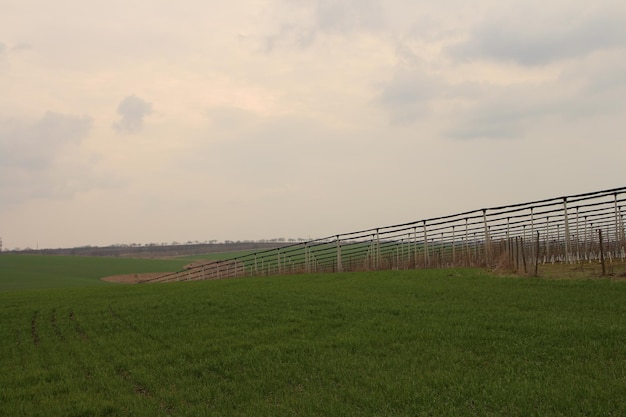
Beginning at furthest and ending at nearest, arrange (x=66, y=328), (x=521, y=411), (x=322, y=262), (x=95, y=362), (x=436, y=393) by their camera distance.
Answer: (x=322, y=262) < (x=66, y=328) < (x=95, y=362) < (x=436, y=393) < (x=521, y=411)

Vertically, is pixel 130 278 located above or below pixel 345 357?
below

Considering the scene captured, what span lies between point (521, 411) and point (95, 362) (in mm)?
6673

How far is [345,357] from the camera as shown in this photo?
25.9ft

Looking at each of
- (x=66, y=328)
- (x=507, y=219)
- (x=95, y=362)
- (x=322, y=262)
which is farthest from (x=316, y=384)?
(x=322, y=262)

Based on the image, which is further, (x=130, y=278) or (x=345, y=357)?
(x=130, y=278)

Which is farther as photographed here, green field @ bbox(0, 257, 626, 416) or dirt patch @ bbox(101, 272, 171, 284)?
dirt patch @ bbox(101, 272, 171, 284)

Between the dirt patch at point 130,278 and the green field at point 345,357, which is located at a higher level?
the green field at point 345,357

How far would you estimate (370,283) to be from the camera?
16.7 m

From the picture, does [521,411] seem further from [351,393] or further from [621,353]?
[621,353]

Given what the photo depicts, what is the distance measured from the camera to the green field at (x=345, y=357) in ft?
19.6

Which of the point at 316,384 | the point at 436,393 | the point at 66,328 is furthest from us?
the point at 66,328

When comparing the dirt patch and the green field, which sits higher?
the green field

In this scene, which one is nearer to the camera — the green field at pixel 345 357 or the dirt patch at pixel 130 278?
the green field at pixel 345 357

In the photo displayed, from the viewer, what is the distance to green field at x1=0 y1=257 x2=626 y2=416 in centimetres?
597
